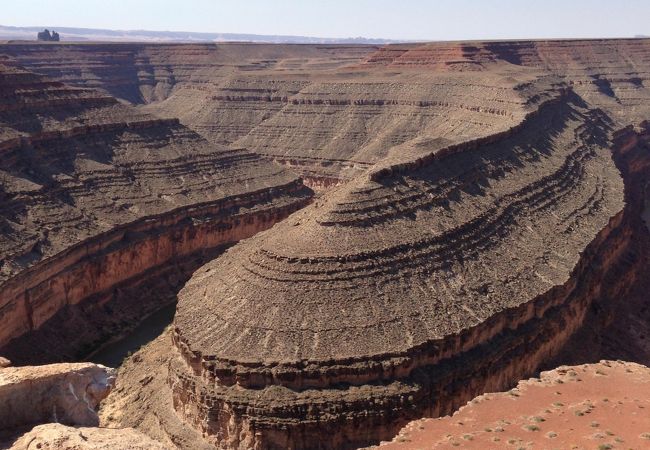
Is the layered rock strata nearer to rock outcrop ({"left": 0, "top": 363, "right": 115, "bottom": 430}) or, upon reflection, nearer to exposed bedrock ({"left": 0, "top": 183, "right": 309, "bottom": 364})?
exposed bedrock ({"left": 0, "top": 183, "right": 309, "bottom": 364})

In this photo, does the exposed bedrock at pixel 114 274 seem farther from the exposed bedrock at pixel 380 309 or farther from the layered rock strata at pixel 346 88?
the layered rock strata at pixel 346 88

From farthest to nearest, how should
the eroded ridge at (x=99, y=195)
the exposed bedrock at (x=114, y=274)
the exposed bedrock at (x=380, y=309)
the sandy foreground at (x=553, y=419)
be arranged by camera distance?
the eroded ridge at (x=99, y=195) → the exposed bedrock at (x=114, y=274) → the exposed bedrock at (x=380, y=309) → the sandy foreground at (x=553, y=419)

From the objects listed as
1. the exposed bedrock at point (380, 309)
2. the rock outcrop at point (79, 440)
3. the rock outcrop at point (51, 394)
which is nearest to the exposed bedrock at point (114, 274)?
the exposed bedrock at point (380, 309)

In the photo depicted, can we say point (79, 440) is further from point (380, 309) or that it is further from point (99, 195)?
point (99, 195)

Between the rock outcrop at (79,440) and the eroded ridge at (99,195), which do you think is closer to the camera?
the rock outcrop at (79,440)

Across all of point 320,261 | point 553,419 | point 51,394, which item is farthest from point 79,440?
point 320,261

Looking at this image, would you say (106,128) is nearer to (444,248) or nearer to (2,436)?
(444,248)

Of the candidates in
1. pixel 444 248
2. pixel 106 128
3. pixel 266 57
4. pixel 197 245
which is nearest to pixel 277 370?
pixel 444 248
